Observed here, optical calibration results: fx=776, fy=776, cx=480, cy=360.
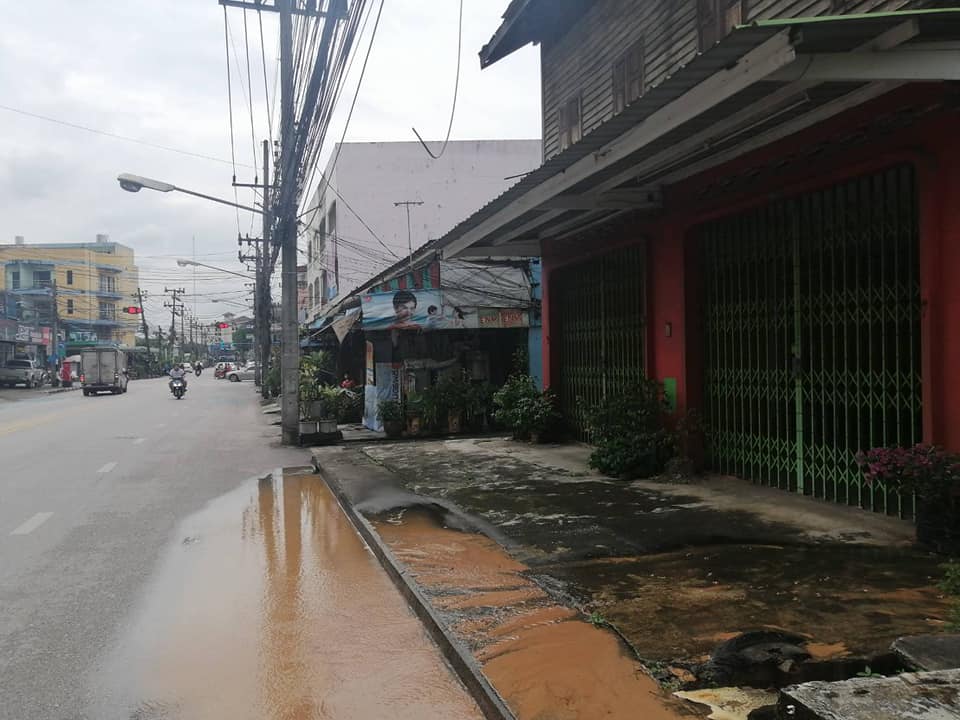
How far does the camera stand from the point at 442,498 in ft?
29.7

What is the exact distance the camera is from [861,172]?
6629 mm

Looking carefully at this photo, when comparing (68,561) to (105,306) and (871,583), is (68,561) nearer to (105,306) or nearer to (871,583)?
(871,583)

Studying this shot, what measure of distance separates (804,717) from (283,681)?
103 inches

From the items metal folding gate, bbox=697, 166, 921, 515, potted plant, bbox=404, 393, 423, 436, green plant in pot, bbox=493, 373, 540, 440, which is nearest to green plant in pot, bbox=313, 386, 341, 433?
potted plant, bbox=404, 393, 423, 436

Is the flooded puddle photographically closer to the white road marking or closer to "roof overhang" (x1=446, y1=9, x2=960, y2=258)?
the white road marking

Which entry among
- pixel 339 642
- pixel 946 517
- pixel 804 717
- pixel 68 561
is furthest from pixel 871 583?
pixel 68 561

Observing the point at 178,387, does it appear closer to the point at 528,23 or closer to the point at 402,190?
the point at 402,190

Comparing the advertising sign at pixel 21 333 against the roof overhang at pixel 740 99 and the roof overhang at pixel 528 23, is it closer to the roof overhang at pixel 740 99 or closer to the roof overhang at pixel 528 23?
the roof overhang at pixel 528 23

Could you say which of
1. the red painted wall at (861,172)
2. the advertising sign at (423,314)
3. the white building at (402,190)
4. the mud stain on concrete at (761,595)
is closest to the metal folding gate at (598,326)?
the red painted wall at (861,172)

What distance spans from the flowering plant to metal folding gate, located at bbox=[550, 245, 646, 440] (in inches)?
197

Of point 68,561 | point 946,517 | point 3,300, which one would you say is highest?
point 3,300

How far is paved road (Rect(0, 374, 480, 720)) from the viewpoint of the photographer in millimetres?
4188

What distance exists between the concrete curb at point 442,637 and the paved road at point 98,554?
1.14 m

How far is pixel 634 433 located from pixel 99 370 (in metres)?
38.7
